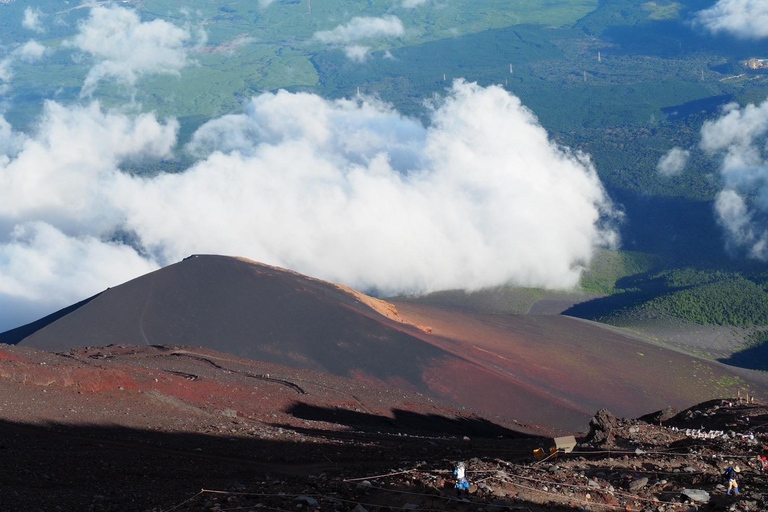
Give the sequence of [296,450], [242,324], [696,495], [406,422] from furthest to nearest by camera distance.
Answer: [242,324] < [406,422] < [296,450] < [696,495]

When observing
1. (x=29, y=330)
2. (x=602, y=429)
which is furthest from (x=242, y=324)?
(x=602, y=429)

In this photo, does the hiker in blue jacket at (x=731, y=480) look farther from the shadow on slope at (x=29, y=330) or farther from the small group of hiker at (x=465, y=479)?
the shadow on slope at (x=29, y=330)

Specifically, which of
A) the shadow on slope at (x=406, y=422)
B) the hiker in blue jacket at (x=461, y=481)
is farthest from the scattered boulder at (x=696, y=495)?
the shadow on slope at (x=406, y=422)

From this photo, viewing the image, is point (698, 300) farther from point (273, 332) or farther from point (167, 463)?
point (167, 463)

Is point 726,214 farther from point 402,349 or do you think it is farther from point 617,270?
point 402,349

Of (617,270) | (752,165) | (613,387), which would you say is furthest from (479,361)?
(752,165)

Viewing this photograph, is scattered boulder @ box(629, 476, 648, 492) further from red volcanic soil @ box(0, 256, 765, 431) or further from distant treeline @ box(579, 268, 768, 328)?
distant treeline @ box(579, 268, 768, 328)

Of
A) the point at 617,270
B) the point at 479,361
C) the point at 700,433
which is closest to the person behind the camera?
the point at 700,433
